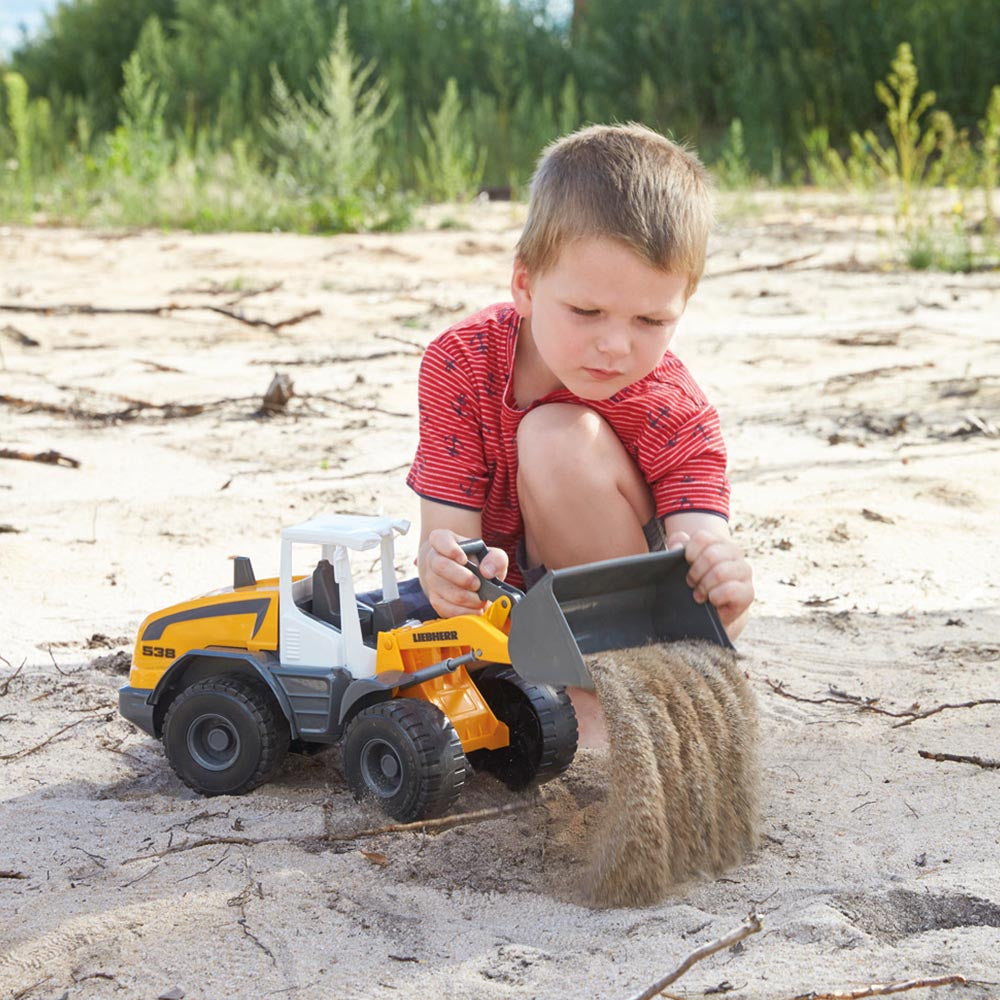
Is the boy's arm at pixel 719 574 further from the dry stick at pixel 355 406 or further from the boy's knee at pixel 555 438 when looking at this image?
the dry stick at pixel 355 406

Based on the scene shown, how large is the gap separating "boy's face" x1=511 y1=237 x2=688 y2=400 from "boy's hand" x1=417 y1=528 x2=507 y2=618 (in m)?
0.37

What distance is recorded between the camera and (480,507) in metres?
2.67

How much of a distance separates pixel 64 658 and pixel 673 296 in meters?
1.65

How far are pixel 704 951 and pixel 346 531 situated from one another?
1004 millimetres

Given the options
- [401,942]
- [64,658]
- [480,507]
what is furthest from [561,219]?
[64,658]

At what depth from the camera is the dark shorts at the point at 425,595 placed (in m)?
2.62

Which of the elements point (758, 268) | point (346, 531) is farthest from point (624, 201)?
point (758, 268)

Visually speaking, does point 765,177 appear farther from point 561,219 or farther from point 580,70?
point 561,219

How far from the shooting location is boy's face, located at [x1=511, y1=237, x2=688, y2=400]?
7.38 ft

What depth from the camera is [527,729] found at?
7.98ft

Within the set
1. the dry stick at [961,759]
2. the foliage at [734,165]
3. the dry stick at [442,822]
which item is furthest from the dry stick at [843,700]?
the foliage at [734,165]

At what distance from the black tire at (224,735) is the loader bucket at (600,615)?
0.54m

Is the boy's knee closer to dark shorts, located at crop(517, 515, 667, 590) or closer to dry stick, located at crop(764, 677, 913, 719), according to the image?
dark shorts, located at crop(517, 515, 667, 590)

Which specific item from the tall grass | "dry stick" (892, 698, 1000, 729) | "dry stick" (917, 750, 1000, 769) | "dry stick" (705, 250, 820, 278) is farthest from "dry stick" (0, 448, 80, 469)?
A: the tall grass
